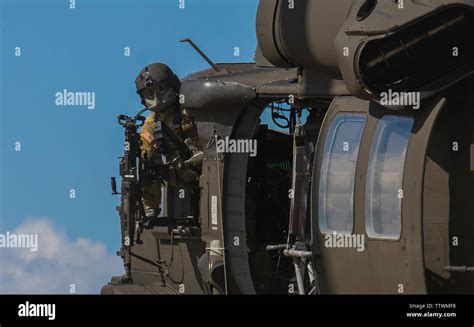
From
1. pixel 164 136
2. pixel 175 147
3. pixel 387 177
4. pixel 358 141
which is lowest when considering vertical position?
pixel 387 177

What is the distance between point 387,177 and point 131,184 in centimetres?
477

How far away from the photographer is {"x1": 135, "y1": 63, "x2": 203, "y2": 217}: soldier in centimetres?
1266

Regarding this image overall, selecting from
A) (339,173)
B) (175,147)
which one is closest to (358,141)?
(339,173)

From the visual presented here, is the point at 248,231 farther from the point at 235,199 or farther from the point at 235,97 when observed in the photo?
the point at 235,97

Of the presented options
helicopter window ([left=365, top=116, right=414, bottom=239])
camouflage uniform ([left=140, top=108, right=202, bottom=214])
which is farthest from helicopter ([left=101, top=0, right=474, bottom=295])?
camouflage uniform ([left=140, top=108, right=202, bottom=214])

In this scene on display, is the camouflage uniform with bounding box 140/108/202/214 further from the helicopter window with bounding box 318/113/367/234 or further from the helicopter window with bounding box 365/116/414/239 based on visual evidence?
the helicopter window with bounding box 365/116/414/239

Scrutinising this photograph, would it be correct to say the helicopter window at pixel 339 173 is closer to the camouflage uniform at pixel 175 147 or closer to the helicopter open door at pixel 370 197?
the helicopter open door at pixel 370 197

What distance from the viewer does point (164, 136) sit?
41.4 ft

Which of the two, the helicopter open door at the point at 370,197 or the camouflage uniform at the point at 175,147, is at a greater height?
the camouflage uniform at the point at 175,147

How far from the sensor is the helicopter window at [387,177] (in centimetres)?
886

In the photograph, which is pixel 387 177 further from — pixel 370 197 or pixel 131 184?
pixel 131 184

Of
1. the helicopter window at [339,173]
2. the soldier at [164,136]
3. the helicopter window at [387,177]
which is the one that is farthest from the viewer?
the soldier at [164,136]

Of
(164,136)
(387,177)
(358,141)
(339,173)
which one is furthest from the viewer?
(164,136)

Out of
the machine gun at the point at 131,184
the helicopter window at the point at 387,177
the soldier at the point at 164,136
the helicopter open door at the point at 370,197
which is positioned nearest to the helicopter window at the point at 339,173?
the helicopter open door at the point at 370,197
